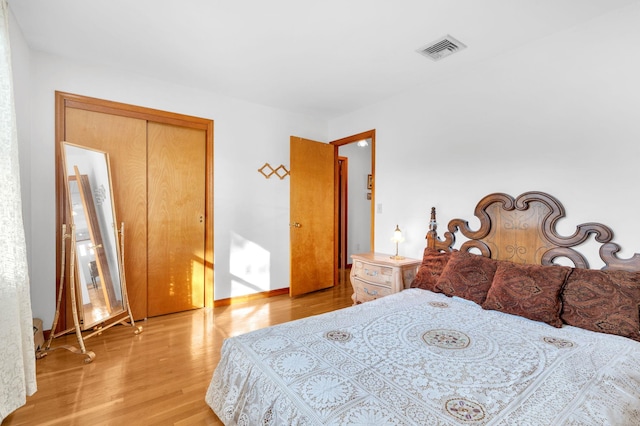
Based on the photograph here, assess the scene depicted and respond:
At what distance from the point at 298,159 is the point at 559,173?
2.74 metres

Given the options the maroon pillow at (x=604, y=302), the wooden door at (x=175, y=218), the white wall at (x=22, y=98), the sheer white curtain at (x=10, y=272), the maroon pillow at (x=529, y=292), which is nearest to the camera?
the sheer white curtain at (x=10, y=272)

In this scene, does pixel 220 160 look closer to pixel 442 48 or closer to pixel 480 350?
pixel 442 48

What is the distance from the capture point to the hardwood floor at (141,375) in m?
1.69

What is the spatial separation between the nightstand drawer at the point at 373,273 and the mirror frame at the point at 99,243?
7.71ft

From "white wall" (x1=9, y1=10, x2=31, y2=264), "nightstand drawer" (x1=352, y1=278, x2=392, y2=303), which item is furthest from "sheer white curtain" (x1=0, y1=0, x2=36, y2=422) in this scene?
"nightstand drawer" (x1=352, y1=278, x2=392, y2=303)

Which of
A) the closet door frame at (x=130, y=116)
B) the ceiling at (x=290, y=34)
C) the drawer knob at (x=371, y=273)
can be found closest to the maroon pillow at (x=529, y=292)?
the drawer knob at (x=371, y=273)

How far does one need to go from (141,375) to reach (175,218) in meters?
1.70

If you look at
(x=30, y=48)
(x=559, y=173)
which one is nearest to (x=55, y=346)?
(x=30, y=48)

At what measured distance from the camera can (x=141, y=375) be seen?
2098 millimetres

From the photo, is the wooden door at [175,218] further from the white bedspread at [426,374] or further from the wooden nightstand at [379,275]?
the white bedspread at [426,374]

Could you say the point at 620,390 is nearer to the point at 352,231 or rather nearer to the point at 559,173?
the point at 559,173

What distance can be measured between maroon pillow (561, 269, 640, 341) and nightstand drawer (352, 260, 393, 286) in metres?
1.36

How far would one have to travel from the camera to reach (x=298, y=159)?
3.94 metres

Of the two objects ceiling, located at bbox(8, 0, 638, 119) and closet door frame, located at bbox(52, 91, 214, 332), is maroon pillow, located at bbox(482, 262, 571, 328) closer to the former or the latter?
ceiling, located at bbox(8, 0, 638, 119)
